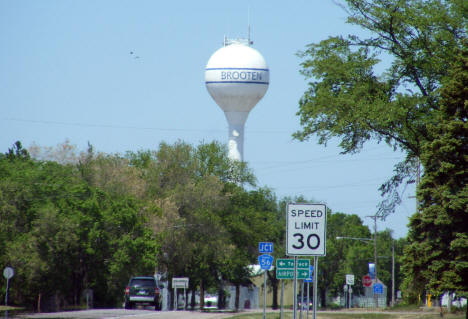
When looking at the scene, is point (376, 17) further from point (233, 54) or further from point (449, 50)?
point (233, 54)

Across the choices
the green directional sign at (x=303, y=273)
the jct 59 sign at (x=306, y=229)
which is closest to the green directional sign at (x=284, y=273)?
the green directional sign at (x=303, y=273)

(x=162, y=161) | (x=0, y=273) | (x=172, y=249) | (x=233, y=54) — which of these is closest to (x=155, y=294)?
(x=0, y=273)

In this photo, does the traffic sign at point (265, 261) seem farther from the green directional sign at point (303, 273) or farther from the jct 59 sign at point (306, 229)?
the jct 59 sign at point (306, 229)

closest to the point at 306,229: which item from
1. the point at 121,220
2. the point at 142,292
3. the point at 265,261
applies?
the point at 265,261

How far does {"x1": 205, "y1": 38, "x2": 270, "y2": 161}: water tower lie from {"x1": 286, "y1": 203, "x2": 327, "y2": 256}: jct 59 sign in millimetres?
75790

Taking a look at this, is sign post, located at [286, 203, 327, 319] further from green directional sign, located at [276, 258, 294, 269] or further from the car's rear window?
the car's rear window

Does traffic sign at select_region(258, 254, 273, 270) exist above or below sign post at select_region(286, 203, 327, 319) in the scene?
above

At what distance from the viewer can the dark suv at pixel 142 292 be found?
45281mm

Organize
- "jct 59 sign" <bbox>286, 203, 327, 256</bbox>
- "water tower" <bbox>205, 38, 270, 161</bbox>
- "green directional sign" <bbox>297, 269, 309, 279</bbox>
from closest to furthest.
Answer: "jct 59 sign" <bbox>286, 203, 327, 256</bbox>, "green directional sign" <bbox>297, 269, 309, 279</bbox>, "water tower" <bbox>205, 38, 270, 161</bbox>

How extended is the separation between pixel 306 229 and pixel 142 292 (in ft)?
98.0

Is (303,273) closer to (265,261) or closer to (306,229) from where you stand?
(306,229)

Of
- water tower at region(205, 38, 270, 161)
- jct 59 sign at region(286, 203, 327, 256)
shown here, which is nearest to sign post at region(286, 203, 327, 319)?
jct 59 sign at region(286, 203, 327, 256)

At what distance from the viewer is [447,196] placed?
2845cm

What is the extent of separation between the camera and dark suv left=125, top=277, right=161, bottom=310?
149 ft
